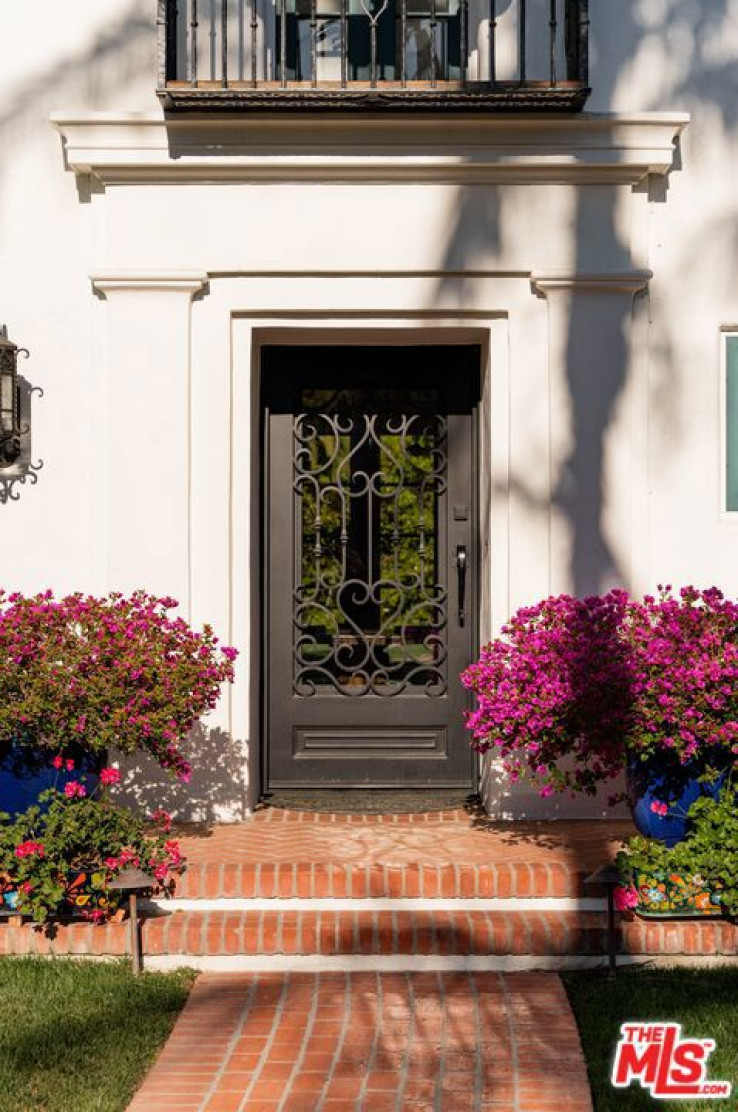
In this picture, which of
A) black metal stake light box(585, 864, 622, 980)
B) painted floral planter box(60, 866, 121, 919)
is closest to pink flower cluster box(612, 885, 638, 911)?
black metal stake light box(585, 864, 622, 980)

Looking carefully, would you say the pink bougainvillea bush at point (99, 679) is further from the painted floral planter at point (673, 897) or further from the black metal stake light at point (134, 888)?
the painted floral planter at point (673, 897)

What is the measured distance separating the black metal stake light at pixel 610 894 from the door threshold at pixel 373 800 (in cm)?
154

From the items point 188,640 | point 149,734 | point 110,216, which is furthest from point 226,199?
point 149,734

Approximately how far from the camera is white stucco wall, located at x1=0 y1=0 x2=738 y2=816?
6.32 meters

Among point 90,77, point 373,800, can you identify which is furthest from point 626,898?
point 90,77

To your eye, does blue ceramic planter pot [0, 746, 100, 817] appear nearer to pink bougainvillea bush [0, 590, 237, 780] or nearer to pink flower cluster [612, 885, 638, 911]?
pink bougainvillea bush [0, 590, 237, 780]

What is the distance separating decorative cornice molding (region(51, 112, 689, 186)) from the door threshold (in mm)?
3059

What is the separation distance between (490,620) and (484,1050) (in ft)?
8.59

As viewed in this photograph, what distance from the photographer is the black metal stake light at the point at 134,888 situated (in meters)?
4.93

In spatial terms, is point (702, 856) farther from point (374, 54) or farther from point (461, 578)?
point (374, 54)

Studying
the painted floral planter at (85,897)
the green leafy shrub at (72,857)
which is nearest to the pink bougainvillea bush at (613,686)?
the green leafy shrub at (72,857)

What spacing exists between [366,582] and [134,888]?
7.58 ft

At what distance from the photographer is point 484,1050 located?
4207 millimetres

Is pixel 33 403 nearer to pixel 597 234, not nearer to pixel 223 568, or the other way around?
pixel 223 568
